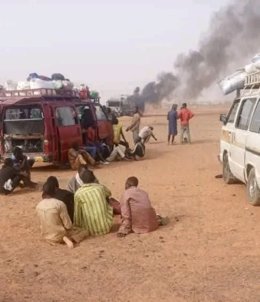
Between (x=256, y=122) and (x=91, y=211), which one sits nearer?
(x=91, y=211)

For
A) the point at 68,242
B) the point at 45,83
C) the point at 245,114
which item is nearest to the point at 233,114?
the point at 245,114

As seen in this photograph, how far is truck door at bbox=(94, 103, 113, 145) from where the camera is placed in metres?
15.5

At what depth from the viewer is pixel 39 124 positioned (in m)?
13.3

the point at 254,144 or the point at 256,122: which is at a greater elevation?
the point at 256,122

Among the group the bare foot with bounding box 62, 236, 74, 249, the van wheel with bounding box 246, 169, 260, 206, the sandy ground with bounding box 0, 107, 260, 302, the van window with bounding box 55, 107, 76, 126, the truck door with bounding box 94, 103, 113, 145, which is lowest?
the sandy ground with bounding box 0, 107, 260, 302

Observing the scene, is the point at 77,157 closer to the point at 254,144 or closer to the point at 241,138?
the point at 241,138

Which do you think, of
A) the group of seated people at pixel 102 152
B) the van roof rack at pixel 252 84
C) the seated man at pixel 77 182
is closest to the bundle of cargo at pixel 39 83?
the group of seated people at pixel 102 152

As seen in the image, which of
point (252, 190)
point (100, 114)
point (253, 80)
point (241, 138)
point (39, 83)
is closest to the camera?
point (252, 190)

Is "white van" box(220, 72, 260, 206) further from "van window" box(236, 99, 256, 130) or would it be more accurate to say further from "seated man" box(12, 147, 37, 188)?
"seated man" box(12, 147, 37, 188)

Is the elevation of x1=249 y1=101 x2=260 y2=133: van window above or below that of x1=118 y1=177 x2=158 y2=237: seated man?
above

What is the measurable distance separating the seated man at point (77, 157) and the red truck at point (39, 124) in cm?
15

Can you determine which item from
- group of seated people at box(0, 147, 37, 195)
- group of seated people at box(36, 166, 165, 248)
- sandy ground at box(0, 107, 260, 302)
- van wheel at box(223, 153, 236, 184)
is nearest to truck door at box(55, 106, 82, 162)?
group of seated people at box(0, 147, 37, 195)

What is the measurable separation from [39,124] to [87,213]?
6.65 m

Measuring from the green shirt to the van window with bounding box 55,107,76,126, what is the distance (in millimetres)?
6313
